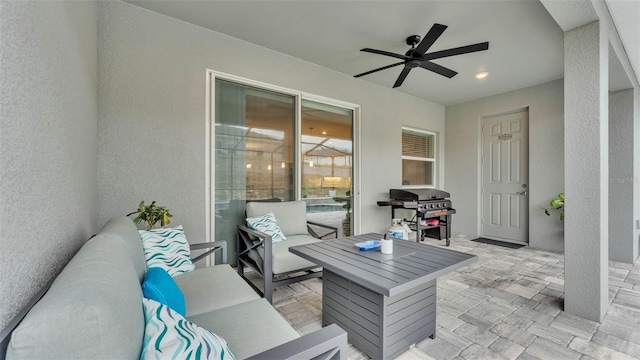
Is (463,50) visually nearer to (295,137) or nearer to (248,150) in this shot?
(295,137)

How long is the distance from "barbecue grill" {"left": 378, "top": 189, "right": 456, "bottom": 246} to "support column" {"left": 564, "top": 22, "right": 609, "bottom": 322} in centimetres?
213

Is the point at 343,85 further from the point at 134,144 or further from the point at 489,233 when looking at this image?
the point at 489,233

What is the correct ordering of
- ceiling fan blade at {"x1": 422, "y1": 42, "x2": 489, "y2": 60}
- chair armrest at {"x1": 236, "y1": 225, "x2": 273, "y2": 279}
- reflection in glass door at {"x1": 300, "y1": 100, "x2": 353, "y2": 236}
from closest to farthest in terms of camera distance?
1. chair armrest at {"x1": 236, "y1": 225, "x2": 273, "y2": 279}
2. ceiling fan blade at {"x1": 422, "y1": 42, "x2": 489, "y2": 60}
3. reflection in glass door at {"x1": 300, "y1": 100, "x2": 353, "y2": 236}

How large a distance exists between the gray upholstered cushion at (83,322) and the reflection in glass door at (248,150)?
2.39 m

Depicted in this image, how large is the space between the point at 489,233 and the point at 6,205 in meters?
6.26

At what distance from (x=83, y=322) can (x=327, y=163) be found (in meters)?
3.63

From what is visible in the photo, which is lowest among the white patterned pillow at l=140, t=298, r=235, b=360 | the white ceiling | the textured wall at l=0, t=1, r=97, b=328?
the white patterned pillow at l=140, t=298, r=235, b=360

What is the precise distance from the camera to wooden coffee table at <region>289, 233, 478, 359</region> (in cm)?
157

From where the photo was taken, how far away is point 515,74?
162 inches

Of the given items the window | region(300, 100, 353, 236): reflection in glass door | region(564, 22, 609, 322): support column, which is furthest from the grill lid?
region(564, 22, 609, 322): support column

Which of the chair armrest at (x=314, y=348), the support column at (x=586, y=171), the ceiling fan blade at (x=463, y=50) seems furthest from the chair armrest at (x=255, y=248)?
the support column at (x=586, y=171)

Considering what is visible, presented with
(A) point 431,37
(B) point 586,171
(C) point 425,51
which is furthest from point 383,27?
(B) point 586,171

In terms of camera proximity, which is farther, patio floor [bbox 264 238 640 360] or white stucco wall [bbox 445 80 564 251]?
white stucco wall [bbox 445 80 564 251]

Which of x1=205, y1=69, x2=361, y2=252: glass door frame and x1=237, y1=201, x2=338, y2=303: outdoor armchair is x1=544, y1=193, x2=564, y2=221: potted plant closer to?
x1=205, y1=69, x2=361, y2=252: glass door frame
